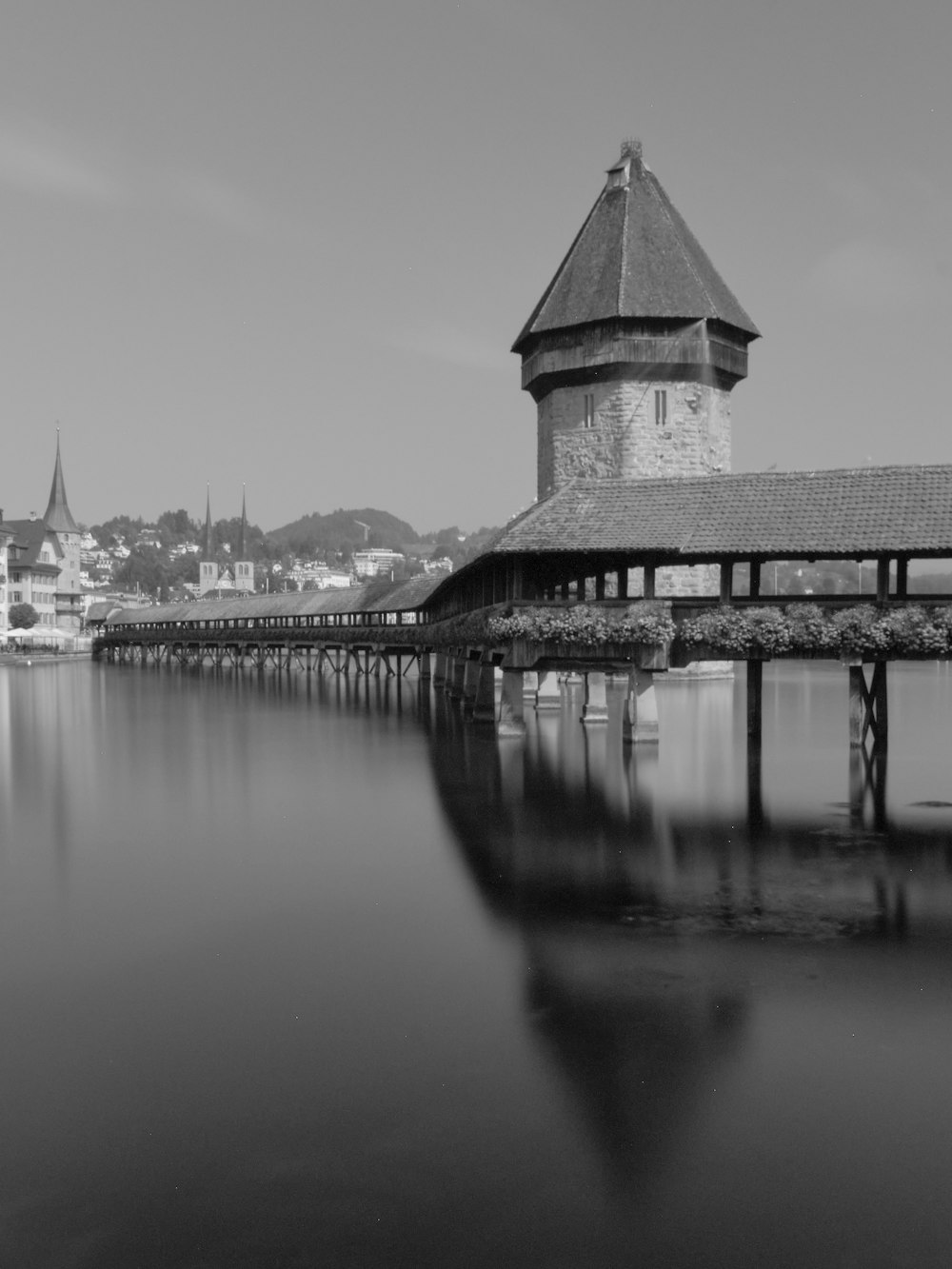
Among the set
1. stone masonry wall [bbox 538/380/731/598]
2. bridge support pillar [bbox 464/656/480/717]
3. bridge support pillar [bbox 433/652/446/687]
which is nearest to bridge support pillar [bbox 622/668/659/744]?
bridge support pillar [bbox 464/656/480/717]

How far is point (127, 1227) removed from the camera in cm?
537

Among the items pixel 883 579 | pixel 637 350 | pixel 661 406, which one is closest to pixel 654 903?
pixel 883 579

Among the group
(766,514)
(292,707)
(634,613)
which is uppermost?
(766,514)

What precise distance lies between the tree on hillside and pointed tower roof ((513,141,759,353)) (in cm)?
5653

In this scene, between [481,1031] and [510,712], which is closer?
[481,1031]

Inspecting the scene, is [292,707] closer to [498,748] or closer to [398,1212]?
[498,748]

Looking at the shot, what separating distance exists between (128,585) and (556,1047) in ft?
586

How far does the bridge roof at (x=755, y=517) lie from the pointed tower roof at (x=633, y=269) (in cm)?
2210

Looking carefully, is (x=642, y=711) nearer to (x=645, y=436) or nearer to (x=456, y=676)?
(x=456, y=676)

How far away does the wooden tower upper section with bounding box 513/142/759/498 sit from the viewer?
41.3 metres

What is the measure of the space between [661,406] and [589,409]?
7.92 ft

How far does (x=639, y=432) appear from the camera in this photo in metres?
41.6

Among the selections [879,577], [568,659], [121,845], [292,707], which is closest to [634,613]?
[568,659]

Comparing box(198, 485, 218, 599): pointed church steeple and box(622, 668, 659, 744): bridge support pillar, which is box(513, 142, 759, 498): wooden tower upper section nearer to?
box(622, 668, 659, 744): bridge support pillar
